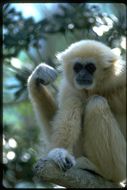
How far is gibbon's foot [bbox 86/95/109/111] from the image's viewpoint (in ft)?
25.2

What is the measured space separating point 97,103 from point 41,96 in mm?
1167

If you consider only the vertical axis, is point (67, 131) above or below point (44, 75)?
below

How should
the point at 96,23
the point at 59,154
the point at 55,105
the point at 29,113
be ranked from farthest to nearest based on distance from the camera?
1. the point at 29,113
2. the point at 96,23
3. the point at 55,105
4. the point at 59,154

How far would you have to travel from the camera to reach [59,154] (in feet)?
24.4

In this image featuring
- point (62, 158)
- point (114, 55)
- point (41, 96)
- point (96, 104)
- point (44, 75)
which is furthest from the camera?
point (114, 55)

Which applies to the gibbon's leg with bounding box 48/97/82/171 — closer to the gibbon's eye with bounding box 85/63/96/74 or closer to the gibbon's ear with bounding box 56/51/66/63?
the gibbon's eye with bounding box 85/63/96/74

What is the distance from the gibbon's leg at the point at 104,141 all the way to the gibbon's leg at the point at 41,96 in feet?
2.90

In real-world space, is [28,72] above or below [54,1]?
below

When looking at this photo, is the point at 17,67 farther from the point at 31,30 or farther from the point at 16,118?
the point at 16,118

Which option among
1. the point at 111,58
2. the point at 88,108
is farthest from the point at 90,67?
the point at 88,108

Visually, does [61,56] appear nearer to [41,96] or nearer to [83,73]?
[83,73]

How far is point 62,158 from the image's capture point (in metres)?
7.32

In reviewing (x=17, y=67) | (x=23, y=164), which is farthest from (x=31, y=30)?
(x=23, y=164)

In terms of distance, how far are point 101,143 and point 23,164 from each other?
2.74 metres
